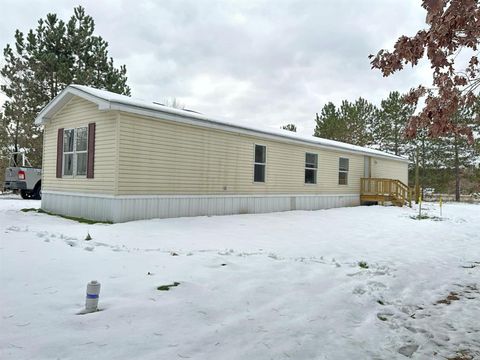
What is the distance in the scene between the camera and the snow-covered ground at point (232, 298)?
8.77 feet

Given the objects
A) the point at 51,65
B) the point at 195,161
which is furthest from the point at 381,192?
the point at 51,65

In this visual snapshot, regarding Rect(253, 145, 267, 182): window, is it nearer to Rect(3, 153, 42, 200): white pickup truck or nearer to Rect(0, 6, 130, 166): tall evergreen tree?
Rect(3, 153, 42, 200): white pickup truck

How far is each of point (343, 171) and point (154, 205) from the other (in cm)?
1085

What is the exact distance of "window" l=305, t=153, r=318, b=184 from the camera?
50.0ft

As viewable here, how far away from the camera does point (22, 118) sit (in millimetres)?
22453

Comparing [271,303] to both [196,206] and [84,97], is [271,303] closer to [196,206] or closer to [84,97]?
[196,206]

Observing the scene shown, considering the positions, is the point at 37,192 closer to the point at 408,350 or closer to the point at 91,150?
the point at 91,150

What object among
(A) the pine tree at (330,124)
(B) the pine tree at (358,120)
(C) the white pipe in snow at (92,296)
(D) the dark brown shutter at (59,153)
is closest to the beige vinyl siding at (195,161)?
(D) the dark brown shutter at (59,153)

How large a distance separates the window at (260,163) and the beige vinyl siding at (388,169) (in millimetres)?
9176

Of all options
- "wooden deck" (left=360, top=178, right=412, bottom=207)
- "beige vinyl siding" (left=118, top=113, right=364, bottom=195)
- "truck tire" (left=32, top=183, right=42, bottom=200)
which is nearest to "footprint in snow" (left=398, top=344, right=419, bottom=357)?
"beige vinyl siding" (left=118, top=113, right=364, bottom=195)

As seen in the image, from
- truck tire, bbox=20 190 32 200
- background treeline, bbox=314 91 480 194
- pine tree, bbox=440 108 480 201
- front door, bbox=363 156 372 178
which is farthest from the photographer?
background treeline, bbox=314 91 480 194

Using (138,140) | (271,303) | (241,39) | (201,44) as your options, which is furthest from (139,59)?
(271,303)

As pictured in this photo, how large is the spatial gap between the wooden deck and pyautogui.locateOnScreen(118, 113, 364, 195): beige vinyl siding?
4.81 meters

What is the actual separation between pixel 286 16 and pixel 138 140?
6494 millimetres
